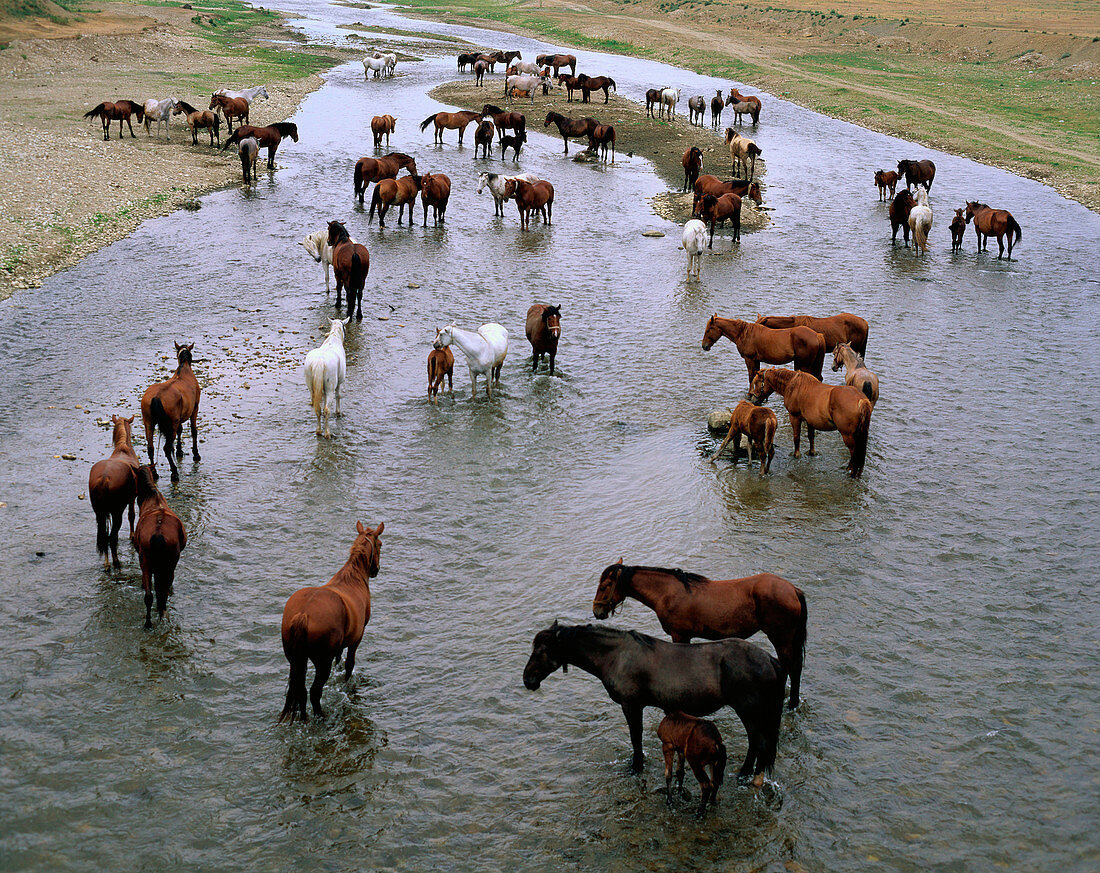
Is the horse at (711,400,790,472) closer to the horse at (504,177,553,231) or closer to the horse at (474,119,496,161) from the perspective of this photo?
the horse at (504,177,553,231)

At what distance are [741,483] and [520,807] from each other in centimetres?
566

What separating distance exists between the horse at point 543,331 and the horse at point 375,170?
11.0m

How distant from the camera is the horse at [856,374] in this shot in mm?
11180

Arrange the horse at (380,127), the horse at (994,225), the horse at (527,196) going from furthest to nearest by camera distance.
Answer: the horse at (380,127) → the horse at (527,196) → the horse at (994,225)

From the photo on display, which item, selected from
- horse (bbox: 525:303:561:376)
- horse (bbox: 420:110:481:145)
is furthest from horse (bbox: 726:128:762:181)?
horse (bbox: 525:303:561:376)

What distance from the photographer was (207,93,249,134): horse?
98.2 feet

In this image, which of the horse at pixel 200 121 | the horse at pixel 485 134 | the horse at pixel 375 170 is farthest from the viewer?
the horse at pixel 485 134

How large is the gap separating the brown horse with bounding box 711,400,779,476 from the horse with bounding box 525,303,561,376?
3463 mm

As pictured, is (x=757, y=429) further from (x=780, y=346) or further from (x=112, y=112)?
(x=112, y=112)

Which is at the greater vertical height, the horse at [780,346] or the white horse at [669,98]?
the white horse at [669,98]

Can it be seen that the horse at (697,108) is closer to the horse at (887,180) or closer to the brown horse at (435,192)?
the horse at (887,180)

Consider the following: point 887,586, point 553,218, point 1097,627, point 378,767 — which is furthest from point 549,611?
point 553,218

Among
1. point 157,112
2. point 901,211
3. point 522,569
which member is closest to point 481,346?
point 522,569

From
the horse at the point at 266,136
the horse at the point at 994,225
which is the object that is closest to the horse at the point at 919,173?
the horse at the point at 994,225
